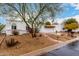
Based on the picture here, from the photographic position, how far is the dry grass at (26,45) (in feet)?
6.12

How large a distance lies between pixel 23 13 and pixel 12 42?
0.26 metres

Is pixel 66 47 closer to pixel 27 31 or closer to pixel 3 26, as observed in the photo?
pixel 27 31

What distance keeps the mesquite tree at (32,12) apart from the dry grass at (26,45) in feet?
0.19

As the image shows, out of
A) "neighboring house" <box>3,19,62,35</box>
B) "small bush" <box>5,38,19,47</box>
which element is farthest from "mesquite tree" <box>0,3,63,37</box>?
"small bush" <box>5,38,19,47</box>

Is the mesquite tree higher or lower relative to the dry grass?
higher

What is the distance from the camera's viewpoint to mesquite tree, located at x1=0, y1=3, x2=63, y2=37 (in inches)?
74.1

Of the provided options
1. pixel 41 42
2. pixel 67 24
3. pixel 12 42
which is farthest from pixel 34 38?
pixel 67 24

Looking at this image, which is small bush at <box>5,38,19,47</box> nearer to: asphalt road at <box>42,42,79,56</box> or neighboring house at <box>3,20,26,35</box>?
neighboring house at <box>3,20,26,35</box>

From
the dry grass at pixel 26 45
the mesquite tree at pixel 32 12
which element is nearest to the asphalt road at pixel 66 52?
the dry grass at pixel 26 45


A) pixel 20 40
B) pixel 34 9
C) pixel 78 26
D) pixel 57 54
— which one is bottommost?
pixel 57 54

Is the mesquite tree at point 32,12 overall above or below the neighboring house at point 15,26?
above

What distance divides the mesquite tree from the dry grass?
58 mm

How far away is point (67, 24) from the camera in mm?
1889

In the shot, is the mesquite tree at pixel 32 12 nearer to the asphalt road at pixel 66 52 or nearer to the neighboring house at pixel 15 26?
the neighboring house at pixel 15 26
